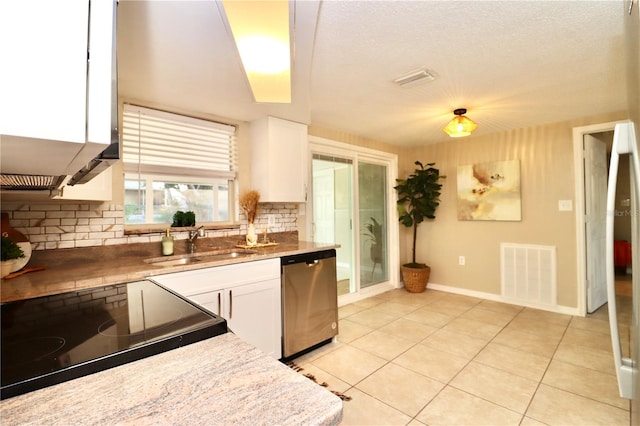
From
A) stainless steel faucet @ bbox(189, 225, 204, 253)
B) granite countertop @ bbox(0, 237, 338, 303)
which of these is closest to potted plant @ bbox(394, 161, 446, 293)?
granite countertop @ bbox(0, 237, 338, 303)

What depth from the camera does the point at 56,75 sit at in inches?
18.0

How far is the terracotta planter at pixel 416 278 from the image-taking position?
4.31 m

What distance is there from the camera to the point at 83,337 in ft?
2.67

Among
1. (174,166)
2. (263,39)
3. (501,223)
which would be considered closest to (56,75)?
(263,39)

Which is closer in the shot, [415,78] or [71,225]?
[71,225]

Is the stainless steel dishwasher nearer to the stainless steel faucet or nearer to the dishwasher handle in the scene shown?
the dishwasher handle

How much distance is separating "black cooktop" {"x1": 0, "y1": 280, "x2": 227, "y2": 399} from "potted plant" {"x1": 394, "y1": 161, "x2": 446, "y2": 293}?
3.75 metres

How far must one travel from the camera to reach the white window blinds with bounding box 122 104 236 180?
2.33m

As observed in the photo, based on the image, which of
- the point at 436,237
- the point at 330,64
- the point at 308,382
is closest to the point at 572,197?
the point at 436,237

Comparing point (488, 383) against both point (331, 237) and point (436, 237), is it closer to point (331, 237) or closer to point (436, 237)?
point (331, 237)

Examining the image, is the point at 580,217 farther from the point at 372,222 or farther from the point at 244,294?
the point at 244,294

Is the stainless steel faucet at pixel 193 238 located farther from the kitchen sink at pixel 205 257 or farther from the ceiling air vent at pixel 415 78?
the ceiling air vent at pixel 415 78

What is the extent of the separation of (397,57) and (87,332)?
2.13 meters

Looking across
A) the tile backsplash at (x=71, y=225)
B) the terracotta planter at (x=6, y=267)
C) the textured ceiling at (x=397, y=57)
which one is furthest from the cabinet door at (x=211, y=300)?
the textured ceiling at (x=397, y=57)
